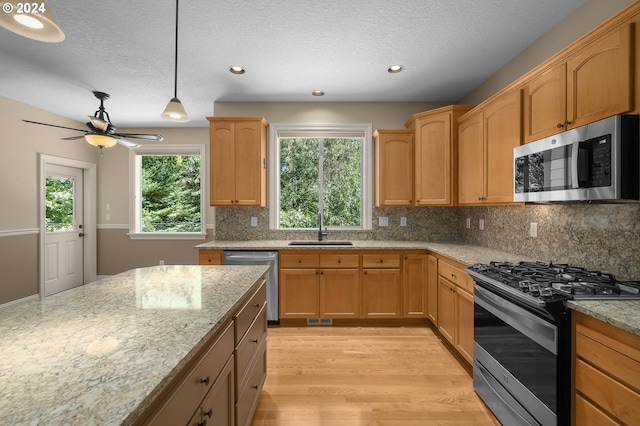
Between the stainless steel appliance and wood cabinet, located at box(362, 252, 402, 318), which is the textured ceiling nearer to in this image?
the stainless steel appliance

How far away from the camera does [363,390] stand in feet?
7.23

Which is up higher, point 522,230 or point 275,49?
point 275,49

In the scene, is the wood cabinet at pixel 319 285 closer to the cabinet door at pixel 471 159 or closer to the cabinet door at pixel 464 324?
the cabinet door at pixel 464 324

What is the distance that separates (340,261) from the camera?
3.34 m

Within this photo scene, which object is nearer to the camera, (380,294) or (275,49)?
(275,49)

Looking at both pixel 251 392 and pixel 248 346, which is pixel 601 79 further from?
pixel 251 392

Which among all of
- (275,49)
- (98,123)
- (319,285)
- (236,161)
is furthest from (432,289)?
(98,123)

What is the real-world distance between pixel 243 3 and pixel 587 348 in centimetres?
279

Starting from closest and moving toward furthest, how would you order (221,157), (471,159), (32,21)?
(32,21), (471,159), (221,157)

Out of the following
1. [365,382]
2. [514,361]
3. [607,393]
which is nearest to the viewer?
[607,393]

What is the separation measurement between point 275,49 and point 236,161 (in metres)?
1.41

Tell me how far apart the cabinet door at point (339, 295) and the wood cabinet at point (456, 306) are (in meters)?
0.88

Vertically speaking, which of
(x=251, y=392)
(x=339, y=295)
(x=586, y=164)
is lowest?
(x=251, y=392)

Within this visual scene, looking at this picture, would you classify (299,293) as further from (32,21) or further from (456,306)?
(32,21)
